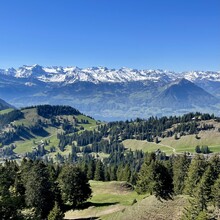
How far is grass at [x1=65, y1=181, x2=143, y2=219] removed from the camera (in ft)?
315

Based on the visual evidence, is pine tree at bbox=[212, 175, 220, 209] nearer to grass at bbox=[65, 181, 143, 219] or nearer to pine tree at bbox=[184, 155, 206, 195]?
pine tree at bbox=[184, 155, 206, 195]

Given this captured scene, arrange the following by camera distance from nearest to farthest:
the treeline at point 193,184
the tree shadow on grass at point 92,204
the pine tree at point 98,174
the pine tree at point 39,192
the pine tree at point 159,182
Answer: the treeline at point 193,184, the pine tree at point 39,192, the pine tree at point 159,182, the tree shadow on grass at point 92,204, the pine tree at point 98,174

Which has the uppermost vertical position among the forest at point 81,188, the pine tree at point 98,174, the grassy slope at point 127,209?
the forest at point 81,188

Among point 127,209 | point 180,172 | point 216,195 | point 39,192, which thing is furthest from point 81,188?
point 216,195

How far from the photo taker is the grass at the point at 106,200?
9600 cm

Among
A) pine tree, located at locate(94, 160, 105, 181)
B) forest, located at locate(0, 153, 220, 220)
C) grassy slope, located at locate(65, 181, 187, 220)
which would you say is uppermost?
forest, located at locate(0, 153, 220, 220)

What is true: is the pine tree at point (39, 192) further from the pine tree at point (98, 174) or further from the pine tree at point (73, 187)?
the pine tree at point (98, 174)

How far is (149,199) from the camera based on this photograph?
298 feet

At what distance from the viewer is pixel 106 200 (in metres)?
110

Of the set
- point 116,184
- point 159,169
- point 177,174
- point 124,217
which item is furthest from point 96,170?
point 124,217

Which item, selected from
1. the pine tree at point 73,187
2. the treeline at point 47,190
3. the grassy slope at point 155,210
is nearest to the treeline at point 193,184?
the grassy slope at point 155,210

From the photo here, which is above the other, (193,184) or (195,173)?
(195,173)

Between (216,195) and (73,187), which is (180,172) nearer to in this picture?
(73,187)

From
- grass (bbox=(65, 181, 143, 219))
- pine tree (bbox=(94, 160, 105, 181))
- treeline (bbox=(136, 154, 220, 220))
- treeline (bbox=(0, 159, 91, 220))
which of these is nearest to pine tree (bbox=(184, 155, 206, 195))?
treeline (bbox=(136, 154, 220, 220))
